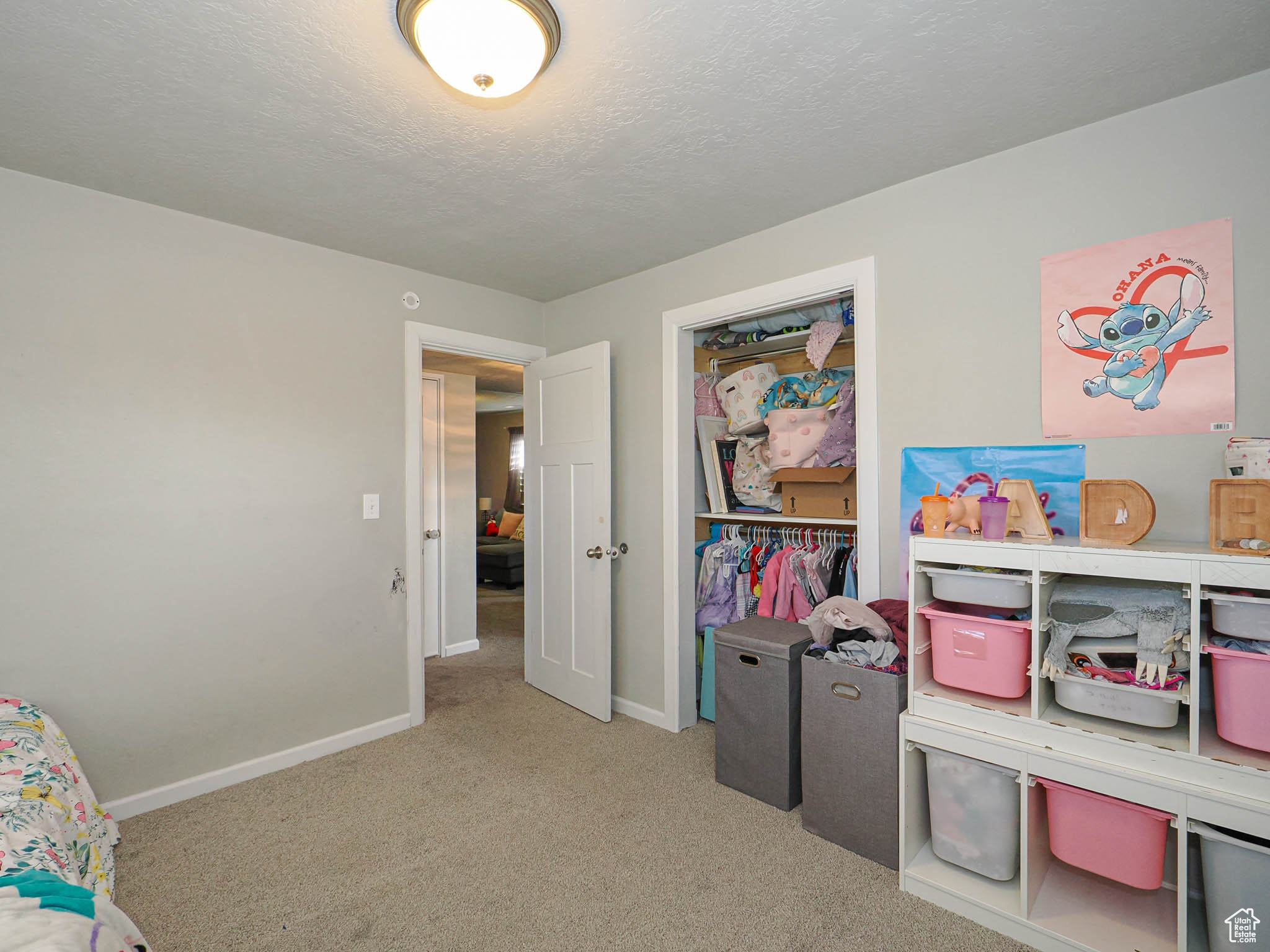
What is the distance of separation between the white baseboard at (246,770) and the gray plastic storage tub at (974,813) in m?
2.51

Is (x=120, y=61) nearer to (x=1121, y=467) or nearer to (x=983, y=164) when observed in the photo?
(x=983, y=164)

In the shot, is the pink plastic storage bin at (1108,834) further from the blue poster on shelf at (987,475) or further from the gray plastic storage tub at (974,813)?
the blue poster on shelf at (987,475)

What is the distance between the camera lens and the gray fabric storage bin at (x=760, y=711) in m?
2.44

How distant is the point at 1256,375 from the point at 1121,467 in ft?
1.26

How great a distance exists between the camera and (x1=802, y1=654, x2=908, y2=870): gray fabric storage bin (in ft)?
6.77

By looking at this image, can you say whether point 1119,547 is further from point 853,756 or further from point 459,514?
point 459,514

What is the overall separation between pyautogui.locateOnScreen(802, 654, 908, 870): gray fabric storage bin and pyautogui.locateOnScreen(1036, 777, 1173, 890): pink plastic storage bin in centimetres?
→ 44

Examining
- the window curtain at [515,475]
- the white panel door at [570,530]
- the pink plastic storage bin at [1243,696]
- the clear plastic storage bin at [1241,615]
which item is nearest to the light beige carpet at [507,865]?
the white panel door at [570,530]

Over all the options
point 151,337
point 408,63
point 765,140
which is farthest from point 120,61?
point 765,140

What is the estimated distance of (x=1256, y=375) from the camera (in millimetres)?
1701

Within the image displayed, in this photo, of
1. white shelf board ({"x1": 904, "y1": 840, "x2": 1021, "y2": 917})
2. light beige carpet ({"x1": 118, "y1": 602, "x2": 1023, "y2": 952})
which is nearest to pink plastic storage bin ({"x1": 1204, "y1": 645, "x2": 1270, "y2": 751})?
white shelf board ({"x1": 904, "y1": 840, "x2": 1021, "y2": 917})

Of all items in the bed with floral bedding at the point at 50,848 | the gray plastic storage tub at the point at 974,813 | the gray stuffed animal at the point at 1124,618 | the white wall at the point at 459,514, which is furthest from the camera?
the white wall at the point at 459,514

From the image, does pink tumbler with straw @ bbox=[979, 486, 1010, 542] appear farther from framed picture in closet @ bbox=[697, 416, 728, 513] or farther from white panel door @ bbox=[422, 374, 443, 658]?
white panel door @ bbox=[422, 374, 443, 658]

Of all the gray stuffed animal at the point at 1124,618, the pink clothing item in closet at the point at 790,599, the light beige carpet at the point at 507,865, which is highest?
the gray stuffed animal at the point at 1124,618
